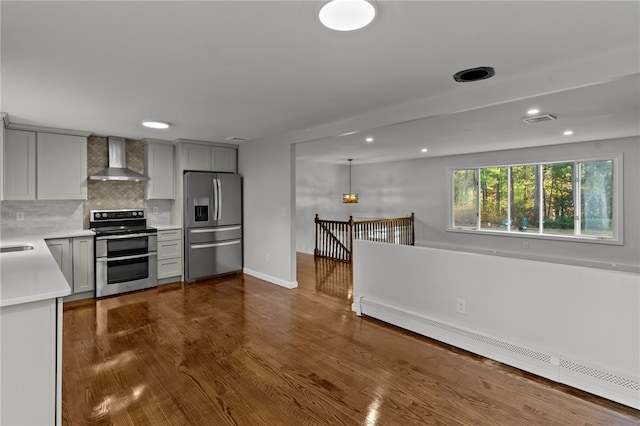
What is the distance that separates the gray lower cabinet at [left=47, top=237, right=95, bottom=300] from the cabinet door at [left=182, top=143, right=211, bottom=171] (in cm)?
180

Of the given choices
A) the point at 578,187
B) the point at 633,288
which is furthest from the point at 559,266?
the point at 578,187

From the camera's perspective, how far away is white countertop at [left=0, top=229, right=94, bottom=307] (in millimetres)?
1611

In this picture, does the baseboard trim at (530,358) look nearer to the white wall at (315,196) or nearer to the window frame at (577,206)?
the window frame at (577,206)

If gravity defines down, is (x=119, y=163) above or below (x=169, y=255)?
above

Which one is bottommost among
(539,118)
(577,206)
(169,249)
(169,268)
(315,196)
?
(169,268)

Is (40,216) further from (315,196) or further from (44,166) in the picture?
(315,196)

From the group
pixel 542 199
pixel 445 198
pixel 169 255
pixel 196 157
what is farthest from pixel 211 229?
pixel 542 199

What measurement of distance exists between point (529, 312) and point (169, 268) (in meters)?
4.87

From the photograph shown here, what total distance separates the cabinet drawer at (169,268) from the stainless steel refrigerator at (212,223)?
15 cm

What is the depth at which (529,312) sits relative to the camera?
2688mm

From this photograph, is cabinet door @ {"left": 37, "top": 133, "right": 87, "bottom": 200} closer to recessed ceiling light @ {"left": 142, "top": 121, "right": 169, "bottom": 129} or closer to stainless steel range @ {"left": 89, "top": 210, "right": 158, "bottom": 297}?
stainless steel range @ {"left": 89, "top": 210, "right": 158, "bottom": 297}

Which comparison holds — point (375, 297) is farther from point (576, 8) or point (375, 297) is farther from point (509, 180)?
point (509, 180)

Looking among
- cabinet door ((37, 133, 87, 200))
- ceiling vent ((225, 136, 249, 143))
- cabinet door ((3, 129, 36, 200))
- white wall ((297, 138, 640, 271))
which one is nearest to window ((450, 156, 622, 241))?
white wall ((297, 138, 640, 271))

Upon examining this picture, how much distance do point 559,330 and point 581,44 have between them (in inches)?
78.7
